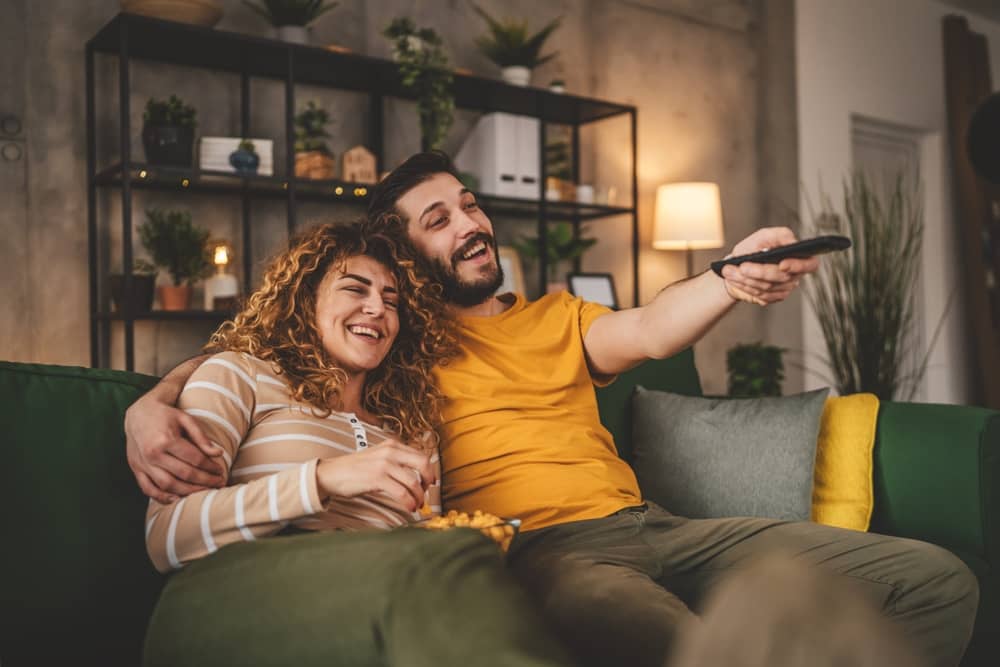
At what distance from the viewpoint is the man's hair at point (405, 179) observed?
1911 mm

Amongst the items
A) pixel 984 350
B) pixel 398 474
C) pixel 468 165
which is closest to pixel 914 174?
pixel 984 350

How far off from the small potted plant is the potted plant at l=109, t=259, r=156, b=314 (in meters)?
0.43

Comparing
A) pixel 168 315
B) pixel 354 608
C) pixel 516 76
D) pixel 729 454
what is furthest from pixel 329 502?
pixel 516 76

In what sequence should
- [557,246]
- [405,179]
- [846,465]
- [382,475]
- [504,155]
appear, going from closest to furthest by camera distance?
[382,475]
[405,179]
[846,465]
[504,155]
[557,246]

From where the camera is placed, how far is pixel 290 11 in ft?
10.4

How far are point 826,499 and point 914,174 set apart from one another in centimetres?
410

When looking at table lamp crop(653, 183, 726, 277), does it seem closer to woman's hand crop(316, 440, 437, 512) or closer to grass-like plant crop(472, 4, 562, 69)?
grass-like plant crop(472, 4, 562, 69)

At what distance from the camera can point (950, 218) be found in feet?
18.4

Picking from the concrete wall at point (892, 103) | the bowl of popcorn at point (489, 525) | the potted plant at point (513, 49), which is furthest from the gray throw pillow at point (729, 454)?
the concrete wall at point (892, 103)

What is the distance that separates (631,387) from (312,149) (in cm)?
156

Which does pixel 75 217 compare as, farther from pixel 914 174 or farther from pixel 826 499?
pixel 914 174

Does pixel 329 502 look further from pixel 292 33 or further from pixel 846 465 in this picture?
pixel 292 33

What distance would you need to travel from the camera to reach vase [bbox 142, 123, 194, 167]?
288 cm

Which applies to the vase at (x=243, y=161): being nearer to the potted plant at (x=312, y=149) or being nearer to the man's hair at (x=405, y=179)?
the potted plant at (x=312, y=149)
